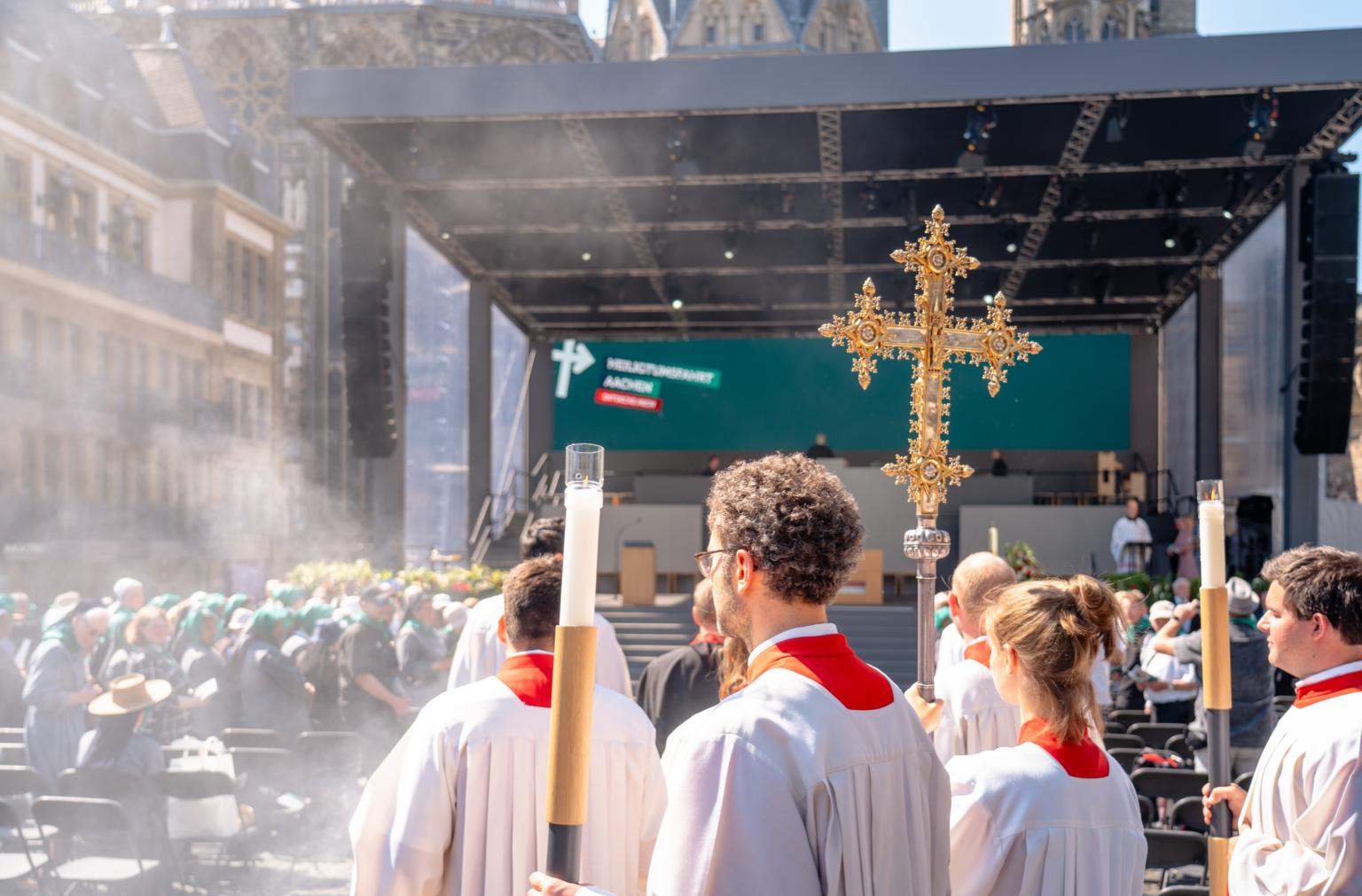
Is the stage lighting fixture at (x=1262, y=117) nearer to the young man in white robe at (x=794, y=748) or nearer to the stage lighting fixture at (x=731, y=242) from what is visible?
the stage lighting fixture at (x=731, y=242)

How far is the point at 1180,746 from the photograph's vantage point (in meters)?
8.12

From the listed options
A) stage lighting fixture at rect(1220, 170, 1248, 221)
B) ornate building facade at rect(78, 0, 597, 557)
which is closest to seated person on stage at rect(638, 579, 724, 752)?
stage lighting fixture at rect(1220, 170, 1248, 221)

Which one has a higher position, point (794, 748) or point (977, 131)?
point (977, 131)

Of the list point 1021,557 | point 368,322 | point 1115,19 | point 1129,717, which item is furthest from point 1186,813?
point 1115,19

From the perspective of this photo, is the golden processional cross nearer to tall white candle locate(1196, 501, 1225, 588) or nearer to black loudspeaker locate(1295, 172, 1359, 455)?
tall white candle locate(1196, 501, 1225, 588)

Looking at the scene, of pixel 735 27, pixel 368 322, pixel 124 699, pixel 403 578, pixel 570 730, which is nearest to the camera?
pixel 570 730

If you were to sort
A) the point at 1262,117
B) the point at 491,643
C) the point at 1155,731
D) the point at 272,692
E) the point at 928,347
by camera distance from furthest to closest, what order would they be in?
the point at 1262,117, the point at 272,692, the point at 1155,731, the point at 491,643, the point at 928,347

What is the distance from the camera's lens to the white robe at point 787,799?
6.45 feet

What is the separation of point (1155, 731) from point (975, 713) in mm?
5038

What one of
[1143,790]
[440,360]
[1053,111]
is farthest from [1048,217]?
[440,360]

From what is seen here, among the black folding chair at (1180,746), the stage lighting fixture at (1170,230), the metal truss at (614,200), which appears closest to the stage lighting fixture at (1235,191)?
the stage lighting fixture at (1170,230)

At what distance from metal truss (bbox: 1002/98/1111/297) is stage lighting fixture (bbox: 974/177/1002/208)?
0.75 metres

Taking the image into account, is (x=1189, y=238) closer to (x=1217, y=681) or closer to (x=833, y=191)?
(x=833, y=191)

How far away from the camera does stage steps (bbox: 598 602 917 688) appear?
49.9 feet
